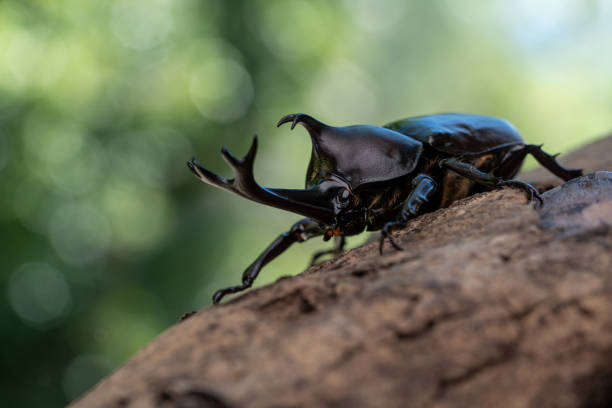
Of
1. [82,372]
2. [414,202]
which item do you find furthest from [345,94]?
[414,202]

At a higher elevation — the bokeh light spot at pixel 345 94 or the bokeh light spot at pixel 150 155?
the bokeh light spot at pixel 345 94

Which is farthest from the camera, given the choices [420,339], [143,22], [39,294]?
[143,22]

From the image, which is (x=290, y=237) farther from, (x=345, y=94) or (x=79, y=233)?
(x=345, y=94)

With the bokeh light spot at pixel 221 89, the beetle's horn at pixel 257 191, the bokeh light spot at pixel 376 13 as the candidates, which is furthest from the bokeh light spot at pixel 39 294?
the bokeh light spot at pixel 376 13

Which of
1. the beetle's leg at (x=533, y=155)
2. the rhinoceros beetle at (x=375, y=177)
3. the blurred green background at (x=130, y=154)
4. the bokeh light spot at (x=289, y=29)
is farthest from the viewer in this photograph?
the bokeh light spot at (x=289, y=29)

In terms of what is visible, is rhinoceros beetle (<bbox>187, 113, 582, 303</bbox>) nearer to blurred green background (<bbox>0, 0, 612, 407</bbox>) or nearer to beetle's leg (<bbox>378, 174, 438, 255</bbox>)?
beetle's leg (<bbox>378, 174, 438, 255</bbox>)

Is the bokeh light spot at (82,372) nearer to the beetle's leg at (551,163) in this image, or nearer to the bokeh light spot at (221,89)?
the bokeh light spot at (221,89)
